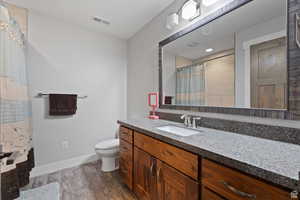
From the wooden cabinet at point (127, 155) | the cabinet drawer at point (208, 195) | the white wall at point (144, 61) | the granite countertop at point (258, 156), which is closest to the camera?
the granite countertop at point (258, 156)

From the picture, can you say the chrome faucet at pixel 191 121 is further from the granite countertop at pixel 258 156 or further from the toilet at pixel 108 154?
the toilet at pixel 108 154

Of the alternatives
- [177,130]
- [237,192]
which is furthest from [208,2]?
[237,192]

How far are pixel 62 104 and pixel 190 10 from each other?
→ 2180 millimetres

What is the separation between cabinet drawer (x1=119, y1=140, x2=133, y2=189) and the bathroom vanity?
0.49 ft

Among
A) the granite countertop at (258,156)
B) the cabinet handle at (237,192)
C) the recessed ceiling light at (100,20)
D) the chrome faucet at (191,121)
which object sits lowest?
the cabinet handle at (237,192)

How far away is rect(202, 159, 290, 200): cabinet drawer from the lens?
21.5 inches

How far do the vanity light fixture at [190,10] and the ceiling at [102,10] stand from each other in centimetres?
36

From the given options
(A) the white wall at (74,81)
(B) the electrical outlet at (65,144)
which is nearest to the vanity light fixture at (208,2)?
(A) the white wall at (74,81)

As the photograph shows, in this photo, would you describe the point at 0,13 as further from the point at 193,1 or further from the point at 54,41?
the point at 193,1

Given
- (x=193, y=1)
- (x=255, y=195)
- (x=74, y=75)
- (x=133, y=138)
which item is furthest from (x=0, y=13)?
(x=255, y=195)

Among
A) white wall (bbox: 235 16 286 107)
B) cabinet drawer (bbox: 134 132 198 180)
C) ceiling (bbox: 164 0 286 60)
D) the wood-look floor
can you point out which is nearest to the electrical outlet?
the wood-look floor

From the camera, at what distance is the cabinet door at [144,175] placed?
3.91 ft

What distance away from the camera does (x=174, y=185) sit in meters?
0.97

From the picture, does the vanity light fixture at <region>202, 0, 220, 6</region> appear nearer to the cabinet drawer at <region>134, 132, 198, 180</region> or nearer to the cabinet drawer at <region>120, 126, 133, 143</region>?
the cabinet drawer at <region>134, 132, 198, 180</region>
